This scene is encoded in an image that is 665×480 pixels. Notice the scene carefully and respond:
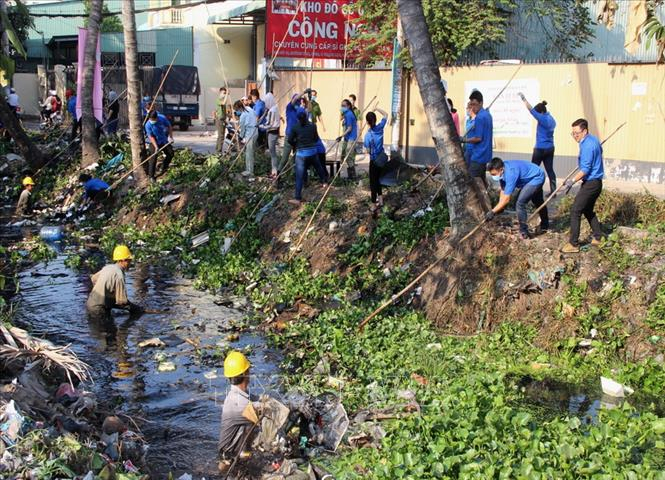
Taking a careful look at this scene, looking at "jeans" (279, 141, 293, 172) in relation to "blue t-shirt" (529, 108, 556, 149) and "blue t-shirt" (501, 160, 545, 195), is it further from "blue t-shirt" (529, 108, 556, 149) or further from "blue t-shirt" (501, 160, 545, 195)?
"blue t-shirt" (501, 160, 545, 195)

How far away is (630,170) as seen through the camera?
50.0 ft

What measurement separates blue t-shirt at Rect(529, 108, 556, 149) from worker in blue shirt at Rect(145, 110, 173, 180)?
885cm

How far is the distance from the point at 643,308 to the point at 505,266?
5.78 feet

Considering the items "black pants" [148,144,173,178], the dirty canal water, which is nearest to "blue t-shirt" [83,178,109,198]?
"black pants" [148,144,173,178]

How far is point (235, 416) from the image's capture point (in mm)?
6684

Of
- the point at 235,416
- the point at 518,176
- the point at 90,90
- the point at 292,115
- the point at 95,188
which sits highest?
the point at 90,90

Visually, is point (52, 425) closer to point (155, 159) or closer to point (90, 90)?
point (155, 159)

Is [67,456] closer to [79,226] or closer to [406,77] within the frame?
[79,226]

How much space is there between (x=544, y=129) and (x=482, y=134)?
1630 millimetres

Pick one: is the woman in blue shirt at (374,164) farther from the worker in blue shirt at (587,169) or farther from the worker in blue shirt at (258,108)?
the worker in blue shirt at (587,169)

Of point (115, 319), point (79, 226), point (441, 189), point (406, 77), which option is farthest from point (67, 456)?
point (406, 77)

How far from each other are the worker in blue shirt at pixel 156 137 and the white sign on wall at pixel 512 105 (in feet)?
24.5

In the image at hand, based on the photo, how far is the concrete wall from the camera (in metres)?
14.9

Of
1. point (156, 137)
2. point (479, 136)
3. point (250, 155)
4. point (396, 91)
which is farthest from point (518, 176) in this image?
point (156, 137)
